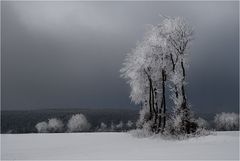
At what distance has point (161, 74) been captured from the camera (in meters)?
48.6

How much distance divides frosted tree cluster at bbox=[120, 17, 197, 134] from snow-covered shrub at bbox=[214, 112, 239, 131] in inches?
2719

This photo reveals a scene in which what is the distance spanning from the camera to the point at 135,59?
1978 inches

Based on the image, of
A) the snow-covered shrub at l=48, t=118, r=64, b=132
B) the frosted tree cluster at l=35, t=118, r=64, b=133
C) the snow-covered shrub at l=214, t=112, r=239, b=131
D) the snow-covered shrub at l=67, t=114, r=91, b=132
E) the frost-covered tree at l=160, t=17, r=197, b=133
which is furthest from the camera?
the frosted tree cluster at l=35, t=118, r=64, b=133

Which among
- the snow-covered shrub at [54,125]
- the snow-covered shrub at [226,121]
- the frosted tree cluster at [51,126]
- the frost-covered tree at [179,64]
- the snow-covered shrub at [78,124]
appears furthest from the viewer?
the frosted tree cluster at [51,126]

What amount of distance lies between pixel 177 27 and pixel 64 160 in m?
25.3

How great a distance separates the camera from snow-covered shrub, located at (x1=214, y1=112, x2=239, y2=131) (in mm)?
116694

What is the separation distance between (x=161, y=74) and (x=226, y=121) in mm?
79386

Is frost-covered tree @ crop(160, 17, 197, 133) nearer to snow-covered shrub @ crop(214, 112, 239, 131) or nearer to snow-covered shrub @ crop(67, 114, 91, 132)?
snow-covered shrub @ crop(214, 112, 239, 131)

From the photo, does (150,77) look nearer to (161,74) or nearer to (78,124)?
(161,74)

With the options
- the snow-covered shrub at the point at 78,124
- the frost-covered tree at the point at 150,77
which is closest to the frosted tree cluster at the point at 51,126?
the snow-covered shrub at the point at 78,124

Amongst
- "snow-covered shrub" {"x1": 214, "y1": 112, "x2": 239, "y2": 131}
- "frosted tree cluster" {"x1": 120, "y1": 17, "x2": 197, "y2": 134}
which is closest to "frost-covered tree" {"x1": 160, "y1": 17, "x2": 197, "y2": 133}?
"frosted tree cluster" {"x1": 120, "y1": 17, "x2": 197, "y2": 134}

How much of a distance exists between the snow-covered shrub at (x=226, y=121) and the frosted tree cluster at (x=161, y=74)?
69.1m

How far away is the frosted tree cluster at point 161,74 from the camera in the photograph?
136 feet

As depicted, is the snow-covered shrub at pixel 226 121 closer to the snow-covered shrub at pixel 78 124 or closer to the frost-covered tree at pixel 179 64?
the snow-covered shrub at pixel 78 124
